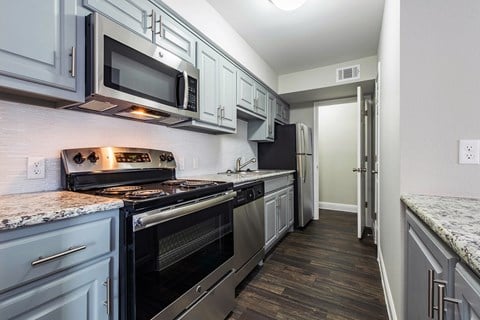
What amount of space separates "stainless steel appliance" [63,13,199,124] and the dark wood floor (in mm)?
1523

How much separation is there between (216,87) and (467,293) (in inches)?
77.8

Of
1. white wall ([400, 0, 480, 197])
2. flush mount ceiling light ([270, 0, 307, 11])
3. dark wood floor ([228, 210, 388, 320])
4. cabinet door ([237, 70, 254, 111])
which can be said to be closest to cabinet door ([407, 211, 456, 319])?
white wall ([400, 0, 480, 197])

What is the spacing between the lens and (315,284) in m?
1.98

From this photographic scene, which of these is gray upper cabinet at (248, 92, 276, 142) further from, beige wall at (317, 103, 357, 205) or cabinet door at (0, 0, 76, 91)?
cabinet door at (0, 0, 76, 91)

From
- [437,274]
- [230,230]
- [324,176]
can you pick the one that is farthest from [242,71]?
[324,176]

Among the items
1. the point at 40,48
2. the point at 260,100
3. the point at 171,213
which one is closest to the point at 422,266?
the point at 171,213

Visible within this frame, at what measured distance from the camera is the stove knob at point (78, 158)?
4.18 feet

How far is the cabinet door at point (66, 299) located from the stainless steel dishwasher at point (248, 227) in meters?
1.02

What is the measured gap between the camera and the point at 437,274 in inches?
28.8

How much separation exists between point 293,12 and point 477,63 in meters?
1.51

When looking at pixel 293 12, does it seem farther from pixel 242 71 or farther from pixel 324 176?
A: pixel 324 176

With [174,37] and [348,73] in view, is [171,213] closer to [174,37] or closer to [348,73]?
[174,37]

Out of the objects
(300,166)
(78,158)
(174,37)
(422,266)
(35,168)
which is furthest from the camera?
(300,166)

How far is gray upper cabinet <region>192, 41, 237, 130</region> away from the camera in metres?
1.91
